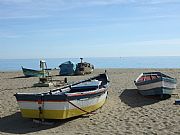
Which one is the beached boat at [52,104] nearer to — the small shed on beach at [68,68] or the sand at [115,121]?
the sand at [115,121]

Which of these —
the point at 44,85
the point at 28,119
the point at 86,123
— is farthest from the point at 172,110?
the point at 44,85

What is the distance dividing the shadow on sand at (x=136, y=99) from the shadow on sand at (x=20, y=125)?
3678 millimetres

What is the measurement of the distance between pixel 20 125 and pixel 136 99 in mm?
5924

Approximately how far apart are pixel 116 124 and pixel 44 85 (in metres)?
11.0

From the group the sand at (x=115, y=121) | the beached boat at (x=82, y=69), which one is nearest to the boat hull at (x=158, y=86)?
the sand at (x=115, y=121)

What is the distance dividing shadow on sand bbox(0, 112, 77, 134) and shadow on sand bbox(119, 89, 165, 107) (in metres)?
3.68

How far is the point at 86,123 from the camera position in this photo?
34.2ft

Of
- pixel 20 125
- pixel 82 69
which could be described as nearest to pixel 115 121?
pixel 20 125

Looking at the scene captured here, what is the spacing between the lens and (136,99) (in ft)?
48.3

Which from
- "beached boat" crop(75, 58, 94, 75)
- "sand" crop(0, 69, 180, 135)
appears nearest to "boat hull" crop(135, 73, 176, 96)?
"sand" crop(0, 69, 180, 135)

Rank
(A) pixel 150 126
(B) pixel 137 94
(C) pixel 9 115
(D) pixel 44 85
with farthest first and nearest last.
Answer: (D) pixel 44 85 → (B) pixel 137 94 → (C) pixel 9 115 → (A) pixel 150 126

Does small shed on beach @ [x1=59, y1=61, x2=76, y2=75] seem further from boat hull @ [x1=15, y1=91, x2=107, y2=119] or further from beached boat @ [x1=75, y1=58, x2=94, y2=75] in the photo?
boat hull @ [x1=15, y1=91, x2=107, y2=119]

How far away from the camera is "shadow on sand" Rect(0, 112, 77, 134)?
393 inches

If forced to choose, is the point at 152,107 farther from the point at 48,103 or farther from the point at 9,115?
the point at 9,115
